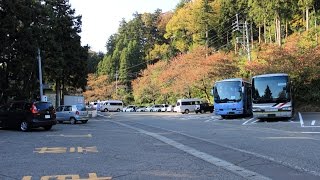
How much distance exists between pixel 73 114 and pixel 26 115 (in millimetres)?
10272

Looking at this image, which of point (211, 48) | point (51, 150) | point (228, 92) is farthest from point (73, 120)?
point (211, 48)

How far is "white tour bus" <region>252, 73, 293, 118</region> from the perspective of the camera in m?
26.5

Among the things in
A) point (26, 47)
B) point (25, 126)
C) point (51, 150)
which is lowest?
point (51, 150)

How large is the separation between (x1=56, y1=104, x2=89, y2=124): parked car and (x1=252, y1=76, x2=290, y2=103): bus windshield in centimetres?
1360

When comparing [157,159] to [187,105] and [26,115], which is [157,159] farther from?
[187,105]

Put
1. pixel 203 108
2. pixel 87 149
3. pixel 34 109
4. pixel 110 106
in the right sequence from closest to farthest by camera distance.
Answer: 1. pixel 87 149
2. pixel 34 109
3. pixel 203 108
4. pixel 110 106

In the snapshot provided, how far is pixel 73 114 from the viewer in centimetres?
3209

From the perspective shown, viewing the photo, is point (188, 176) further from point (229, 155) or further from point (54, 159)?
point (54, 159)

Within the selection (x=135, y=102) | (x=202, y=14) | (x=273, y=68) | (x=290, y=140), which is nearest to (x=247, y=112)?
(x=273, y=68)

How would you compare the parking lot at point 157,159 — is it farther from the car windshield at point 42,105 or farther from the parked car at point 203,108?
the parked car at point 203,108

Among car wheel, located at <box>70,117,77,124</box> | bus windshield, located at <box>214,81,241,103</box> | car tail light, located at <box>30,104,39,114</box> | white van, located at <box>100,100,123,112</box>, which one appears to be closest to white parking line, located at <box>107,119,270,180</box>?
car tail light, located at <box>30,104,39,114</box>

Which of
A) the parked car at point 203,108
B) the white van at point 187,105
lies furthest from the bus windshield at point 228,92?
the white van at point 187,105

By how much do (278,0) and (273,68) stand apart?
16.2m

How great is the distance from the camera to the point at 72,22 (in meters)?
46.2
